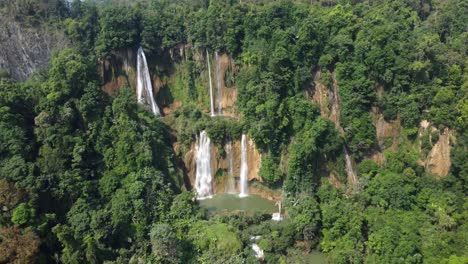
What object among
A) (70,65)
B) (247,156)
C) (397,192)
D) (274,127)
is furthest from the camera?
(247,156)

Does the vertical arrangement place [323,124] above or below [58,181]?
above

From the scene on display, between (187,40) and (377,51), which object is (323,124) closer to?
(377,51)

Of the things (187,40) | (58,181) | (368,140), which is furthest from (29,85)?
(368,140)

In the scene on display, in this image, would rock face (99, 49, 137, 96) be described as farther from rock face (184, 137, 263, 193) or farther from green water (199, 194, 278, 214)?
green water (199, 194, 278, 214)

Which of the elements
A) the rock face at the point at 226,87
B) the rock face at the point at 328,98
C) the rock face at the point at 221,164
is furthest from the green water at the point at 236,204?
the rock face at the point at 226,87

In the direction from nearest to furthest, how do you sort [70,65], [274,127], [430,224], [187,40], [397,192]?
[430,224] → [397,192] → [70,65] → [274,127] → [187,40]

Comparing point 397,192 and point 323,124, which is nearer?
point 397,192

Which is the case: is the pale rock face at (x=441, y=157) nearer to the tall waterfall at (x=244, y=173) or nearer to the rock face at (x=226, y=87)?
the tall waterfall at (x=244, y=173)
